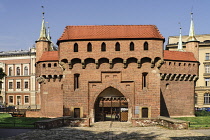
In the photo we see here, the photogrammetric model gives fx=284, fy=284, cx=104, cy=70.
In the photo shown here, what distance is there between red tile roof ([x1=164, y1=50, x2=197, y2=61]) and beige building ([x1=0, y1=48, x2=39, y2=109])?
32.4 metres

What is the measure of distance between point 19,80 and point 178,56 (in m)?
36.8

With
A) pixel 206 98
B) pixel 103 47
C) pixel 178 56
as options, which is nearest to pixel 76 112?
pixel 103 47

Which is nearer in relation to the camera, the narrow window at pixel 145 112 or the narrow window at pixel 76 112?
the narrow window at pixel 145 112

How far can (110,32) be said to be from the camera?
2542 cm

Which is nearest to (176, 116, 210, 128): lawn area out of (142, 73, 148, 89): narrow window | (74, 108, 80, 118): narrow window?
(142, 73, 148, 89): narrow window

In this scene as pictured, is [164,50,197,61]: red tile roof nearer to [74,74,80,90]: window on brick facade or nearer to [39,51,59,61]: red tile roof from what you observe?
[74,74,80,90]: window on brick facade

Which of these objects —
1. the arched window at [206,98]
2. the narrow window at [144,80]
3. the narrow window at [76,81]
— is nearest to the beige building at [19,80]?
the arched window at [206,98]

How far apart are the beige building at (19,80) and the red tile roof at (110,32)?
109 feet

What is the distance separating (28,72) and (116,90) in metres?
36.2

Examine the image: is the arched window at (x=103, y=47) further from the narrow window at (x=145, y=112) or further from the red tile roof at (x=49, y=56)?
the red tile roof at (x=49, y=56)

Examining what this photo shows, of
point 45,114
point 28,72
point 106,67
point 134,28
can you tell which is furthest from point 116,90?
point 28,72

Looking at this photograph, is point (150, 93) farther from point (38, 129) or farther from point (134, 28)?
point (38, 129)

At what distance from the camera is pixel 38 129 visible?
771 inches

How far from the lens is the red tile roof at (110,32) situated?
24.9 meters
